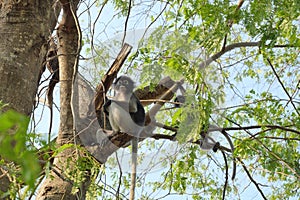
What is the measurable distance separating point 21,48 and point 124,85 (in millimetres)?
1636

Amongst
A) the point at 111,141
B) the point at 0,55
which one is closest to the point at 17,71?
the point at 0,55

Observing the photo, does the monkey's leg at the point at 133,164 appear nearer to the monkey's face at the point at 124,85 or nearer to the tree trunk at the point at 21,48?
the monkey's face at the point at 124,85

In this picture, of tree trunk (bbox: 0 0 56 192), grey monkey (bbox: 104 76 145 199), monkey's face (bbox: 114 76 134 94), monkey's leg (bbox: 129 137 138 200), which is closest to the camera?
tree trunk (bbox: 0 0 56 192)

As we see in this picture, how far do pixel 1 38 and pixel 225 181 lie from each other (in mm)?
1763

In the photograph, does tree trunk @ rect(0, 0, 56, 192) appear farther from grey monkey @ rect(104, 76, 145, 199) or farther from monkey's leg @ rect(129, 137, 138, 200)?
grey monkey @ rect(104, 76, 145, 199)

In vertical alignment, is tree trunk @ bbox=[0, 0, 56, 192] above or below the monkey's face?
below

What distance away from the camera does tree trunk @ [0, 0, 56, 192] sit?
1642 mm

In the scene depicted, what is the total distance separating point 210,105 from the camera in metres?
2.29

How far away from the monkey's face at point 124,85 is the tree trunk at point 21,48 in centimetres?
136

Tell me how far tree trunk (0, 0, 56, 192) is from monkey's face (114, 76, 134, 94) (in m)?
1.36

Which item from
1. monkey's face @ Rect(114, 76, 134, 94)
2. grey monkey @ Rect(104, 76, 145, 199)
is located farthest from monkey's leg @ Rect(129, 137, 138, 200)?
monkey's face @ Rect(114, 76, 134, 94)

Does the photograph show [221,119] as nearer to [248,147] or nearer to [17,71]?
[248,147]

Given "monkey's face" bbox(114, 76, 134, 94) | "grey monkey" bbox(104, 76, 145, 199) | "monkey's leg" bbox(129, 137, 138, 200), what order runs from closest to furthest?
"monkey's leg" bbox(129, 137, 138, 200) → "grey monkey" bbox(104, 76, 145, 199) → "monkey's face" bbox(114, 76, 134, 94)

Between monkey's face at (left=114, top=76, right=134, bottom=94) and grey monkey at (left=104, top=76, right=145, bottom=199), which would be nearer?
grey monkey at (left=104, top=76, right=145, bottom=199)
